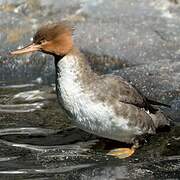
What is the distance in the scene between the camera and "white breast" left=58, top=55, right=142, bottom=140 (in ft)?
17.6

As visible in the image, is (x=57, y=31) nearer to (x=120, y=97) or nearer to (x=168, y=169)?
(x=120, y=97)

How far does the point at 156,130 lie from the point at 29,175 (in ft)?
5.39

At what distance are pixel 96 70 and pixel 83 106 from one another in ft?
9.05

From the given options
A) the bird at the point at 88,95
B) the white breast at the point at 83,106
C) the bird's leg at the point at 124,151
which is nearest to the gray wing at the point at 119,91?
the bird at the point at 88,95

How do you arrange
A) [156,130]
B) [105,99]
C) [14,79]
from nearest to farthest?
[105,99] < [156,130] < [14,79]

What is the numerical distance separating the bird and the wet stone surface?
0.67 ft

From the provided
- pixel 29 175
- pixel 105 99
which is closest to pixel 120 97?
pixel 105 99

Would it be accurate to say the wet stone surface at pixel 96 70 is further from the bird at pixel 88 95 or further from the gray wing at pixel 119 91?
the gray wing at pixel 119 91

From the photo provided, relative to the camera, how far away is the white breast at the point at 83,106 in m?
5.37

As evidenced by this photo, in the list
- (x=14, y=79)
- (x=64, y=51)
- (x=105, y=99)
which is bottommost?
(x=14, y=79)

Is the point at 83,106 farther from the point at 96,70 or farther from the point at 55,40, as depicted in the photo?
the point at 96,70

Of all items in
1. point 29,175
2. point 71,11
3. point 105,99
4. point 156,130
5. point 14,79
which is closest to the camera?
point 29,175

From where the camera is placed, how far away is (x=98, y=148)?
227 inches

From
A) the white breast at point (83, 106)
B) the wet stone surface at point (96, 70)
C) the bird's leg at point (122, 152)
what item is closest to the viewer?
the wet stone surface at point (96, 70)
